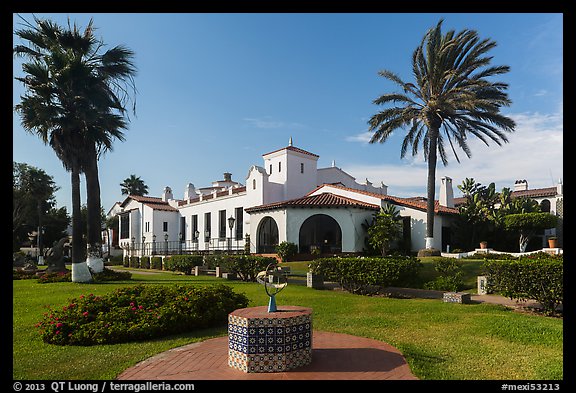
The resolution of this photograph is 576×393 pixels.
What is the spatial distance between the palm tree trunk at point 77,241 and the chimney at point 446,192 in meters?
28.7

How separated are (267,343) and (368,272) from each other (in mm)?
9693

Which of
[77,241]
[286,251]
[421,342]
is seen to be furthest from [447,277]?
[77,241]


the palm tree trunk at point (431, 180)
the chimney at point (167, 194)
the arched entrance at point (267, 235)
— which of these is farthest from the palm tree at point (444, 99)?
the chimney at point (167, 194)

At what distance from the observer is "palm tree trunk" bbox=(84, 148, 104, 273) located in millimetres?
22375

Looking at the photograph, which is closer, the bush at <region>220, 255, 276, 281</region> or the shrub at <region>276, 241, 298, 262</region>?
the bush at <region>220, 255, 276, 281</region>

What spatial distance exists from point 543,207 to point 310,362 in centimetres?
3605

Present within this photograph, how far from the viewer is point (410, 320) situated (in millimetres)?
9781

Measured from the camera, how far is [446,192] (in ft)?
117

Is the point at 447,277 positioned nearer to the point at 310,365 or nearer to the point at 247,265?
the point at 247,265

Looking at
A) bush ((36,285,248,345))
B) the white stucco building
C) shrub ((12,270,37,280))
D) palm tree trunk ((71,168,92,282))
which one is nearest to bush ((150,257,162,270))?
the white stucco building

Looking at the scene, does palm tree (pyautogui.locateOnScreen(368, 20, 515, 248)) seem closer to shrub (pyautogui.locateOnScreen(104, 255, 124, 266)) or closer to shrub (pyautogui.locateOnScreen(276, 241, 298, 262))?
shrub (pyautogui.locateOnScreen(276, 241, 298, 262))

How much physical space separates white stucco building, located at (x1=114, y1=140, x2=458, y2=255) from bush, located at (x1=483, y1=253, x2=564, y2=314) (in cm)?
1669
